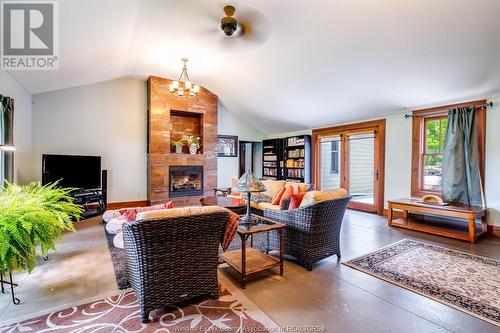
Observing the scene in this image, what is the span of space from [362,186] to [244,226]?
459 cm

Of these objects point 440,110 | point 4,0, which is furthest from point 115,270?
point 440,110

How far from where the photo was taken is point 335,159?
6812 millimetres

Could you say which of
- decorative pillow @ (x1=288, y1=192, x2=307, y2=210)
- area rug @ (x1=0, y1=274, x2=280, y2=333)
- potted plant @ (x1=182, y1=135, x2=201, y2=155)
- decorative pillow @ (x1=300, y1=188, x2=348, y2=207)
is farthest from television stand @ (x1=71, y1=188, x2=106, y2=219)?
decorative pillow @ (x1=300, y1=188, x2=348, y2=207)

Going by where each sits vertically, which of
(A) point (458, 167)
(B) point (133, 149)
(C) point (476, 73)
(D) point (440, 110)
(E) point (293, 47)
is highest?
(E) point (293, 47)

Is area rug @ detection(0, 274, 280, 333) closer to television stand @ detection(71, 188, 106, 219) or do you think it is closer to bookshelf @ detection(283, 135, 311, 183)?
television stand @ detection(71, 188, 106, 219)

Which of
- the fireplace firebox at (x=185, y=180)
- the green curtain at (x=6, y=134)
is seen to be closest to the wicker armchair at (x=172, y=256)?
the green curtain at (x=6, y=134)

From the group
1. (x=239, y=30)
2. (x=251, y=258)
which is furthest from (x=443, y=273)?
(x=239, y=30)

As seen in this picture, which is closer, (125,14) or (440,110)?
(125,14)

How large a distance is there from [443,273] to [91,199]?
602 cm

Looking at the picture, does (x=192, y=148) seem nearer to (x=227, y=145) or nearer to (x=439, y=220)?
(x=227, y=145)

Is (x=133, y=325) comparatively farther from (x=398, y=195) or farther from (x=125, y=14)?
(x=398, y=195)

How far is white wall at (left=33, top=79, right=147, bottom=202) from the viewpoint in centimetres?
553

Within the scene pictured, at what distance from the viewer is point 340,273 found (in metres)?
2.79

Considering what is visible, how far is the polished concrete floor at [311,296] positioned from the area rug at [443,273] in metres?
0.14
